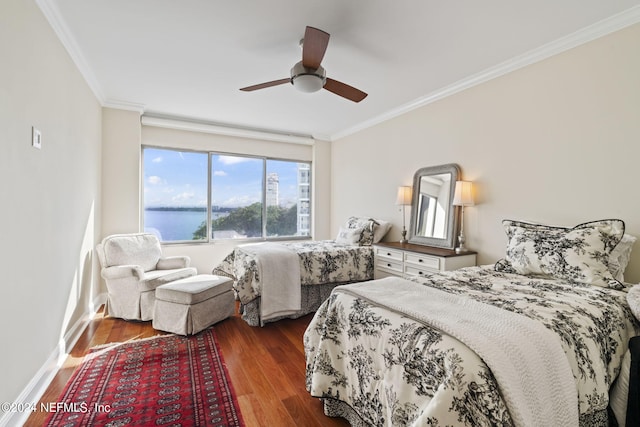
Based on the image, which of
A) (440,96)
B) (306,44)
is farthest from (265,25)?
(440,96)

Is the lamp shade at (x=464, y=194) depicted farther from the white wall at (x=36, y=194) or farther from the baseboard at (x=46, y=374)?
the baseboard at (x=46, y=374)

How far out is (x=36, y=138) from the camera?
6.19 ft

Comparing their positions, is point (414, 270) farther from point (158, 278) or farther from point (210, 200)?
point (210, 200)

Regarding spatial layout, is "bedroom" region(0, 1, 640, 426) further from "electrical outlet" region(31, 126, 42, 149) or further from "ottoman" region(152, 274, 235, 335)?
"ottoman" region(152, 274, 235, 335)

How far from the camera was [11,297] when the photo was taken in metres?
1.63

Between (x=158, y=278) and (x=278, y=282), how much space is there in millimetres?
1286

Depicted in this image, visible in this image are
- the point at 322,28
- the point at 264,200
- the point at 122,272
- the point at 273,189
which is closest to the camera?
the point at 322,28

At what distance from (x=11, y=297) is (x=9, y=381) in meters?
0.45

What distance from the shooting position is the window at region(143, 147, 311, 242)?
4578mm

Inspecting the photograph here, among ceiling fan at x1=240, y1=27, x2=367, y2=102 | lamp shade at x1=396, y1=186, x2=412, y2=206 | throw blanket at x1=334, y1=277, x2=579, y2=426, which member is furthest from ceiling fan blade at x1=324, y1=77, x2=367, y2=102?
throw blanket at x1=334, y1=277, x2=579, y2=426

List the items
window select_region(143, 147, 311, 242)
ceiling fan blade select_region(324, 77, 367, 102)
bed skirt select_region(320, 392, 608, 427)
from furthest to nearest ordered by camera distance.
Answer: window select_region(143, 147, 311, 242) → ceiling fan blade select_region(324, 77, 367, 102) → bed skirt select_region(320, 392, 608, 427)

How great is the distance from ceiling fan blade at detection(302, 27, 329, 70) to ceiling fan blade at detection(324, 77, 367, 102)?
0.28m

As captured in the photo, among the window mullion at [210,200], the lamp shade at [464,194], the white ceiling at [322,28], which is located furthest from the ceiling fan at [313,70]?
the window mullion at [210,200]

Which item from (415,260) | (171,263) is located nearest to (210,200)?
(171,263)
